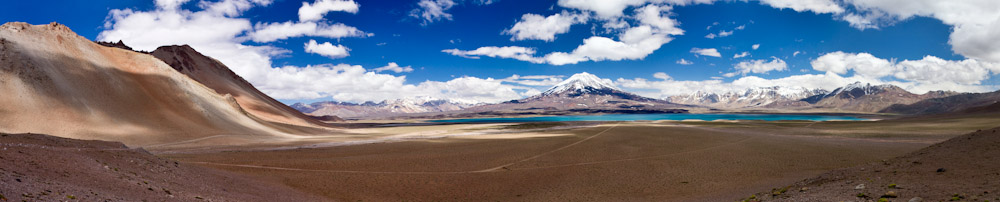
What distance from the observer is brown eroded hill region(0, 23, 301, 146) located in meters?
37.8

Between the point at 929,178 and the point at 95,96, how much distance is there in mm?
59995

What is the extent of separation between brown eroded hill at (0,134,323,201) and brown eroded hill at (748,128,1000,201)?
51.8 feet

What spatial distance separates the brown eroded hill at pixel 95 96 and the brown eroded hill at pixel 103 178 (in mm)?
26159

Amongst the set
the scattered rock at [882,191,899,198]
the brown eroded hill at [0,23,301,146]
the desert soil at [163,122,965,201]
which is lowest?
the desert soil at [163,122,965,201]


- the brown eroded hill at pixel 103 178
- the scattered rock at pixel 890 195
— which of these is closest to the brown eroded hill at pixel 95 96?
the brown eroded hill at pixel 103 178

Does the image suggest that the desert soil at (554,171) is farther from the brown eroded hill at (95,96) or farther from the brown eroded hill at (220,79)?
the brown eroded hill at (220,79)

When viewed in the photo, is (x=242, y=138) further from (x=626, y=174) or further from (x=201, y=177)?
(x=626, y=174)

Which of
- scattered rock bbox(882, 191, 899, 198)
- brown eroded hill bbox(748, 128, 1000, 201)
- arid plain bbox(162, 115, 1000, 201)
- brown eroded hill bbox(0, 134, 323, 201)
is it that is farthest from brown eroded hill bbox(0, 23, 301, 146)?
scattered rock bbox(882, 191, 899, 198)

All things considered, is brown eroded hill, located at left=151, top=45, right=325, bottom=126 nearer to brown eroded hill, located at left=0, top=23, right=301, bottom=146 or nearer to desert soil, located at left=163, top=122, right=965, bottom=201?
brown eroded hill, located at left=0, top=23, right=301, bottom=146

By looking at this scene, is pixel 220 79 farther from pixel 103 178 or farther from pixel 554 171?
pixel 103 178

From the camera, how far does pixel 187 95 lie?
56500 millimetres

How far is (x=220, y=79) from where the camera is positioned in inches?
4200

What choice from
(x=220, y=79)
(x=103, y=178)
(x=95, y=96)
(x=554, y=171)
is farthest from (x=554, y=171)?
(x=220, y=79)

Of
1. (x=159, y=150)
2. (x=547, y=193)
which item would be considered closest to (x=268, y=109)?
(x=159, y=150)
